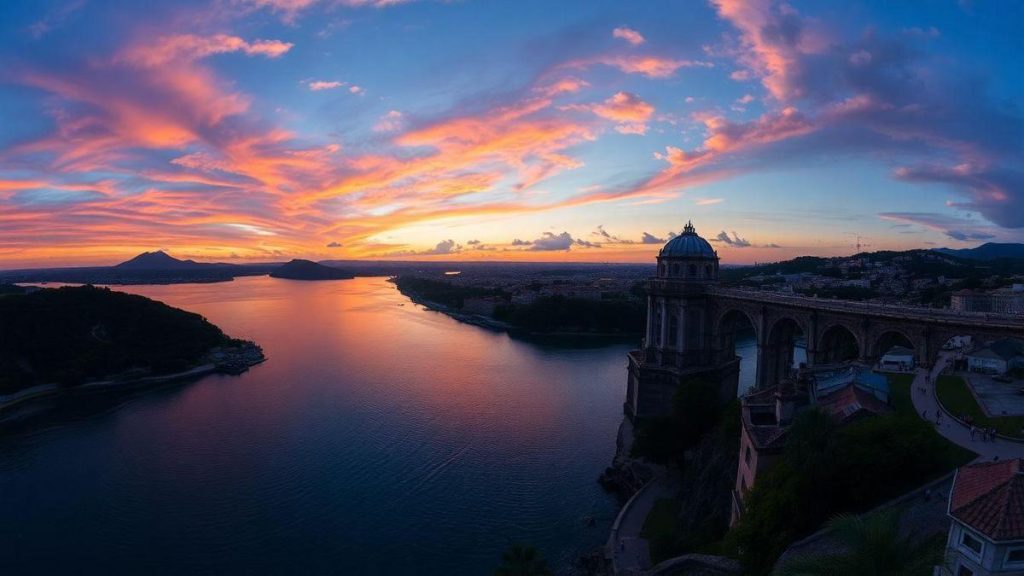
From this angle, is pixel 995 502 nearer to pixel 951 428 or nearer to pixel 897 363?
pixel 951 428

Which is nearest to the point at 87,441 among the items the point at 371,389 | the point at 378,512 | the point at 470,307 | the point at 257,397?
the point at 257,397

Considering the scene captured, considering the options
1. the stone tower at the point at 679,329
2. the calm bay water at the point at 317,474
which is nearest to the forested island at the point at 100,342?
the calm bay water at the point at 317,474

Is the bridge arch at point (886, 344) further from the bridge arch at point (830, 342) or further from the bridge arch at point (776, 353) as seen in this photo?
the bridge arch at point (776, 353)

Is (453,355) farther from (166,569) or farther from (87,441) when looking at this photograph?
(166,569)

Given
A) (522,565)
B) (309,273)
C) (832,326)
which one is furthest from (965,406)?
(309,273)

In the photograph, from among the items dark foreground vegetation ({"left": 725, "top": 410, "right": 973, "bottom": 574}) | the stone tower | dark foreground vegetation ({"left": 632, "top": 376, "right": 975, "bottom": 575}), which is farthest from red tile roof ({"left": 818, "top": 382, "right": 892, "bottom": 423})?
the stone tower

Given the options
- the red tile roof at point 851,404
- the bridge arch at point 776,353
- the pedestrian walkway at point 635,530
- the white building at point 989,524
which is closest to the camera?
the white building at point 989,524
